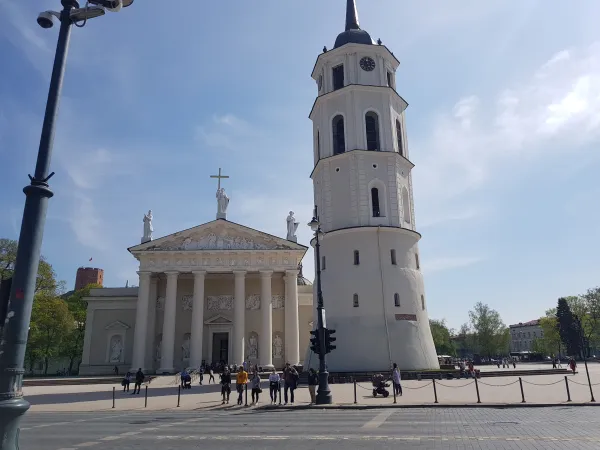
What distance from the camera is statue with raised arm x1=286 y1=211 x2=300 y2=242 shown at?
163ft

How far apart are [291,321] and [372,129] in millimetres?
20587

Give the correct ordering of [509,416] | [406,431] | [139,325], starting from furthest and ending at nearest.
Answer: [139,325] → [509,416] → [406,431]

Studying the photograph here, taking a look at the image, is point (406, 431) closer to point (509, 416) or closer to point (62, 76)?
point (509, 416)

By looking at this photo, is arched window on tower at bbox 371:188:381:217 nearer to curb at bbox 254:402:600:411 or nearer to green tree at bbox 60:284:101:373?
curb at bbox 254:402:600:411

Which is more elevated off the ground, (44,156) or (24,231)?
(44,156)

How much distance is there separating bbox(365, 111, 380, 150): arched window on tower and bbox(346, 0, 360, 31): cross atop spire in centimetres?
968

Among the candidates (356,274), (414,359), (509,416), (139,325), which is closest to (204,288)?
(139,325)

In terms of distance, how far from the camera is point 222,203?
164ft

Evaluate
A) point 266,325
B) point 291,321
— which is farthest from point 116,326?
point 291,321

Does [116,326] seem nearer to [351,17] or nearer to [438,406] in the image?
[351,17]

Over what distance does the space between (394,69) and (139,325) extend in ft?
109

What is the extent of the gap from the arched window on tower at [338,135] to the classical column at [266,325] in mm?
16408

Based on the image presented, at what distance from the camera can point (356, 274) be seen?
105 feet

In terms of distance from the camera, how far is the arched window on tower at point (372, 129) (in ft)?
117
